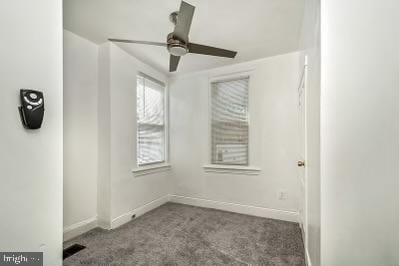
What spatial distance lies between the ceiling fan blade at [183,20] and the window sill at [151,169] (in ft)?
6.68

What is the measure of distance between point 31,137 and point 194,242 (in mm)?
1907

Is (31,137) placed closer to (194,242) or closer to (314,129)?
(314,129)

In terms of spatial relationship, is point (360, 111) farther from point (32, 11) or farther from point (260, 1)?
point (32, 11)

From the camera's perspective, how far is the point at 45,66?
97cm

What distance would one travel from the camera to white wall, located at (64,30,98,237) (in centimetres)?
222

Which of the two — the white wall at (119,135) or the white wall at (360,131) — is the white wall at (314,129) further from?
the white wall at (119,135)

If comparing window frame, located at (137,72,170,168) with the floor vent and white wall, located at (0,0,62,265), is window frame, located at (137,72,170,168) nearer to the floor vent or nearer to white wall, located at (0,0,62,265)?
the floor vent

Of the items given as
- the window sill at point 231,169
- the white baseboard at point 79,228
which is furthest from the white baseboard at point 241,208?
the white baseboard at point 79,228

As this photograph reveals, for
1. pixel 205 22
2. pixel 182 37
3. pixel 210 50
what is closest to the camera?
pixel 182 37

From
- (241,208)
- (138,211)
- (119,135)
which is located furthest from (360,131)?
(138,211)

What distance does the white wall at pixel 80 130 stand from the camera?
2.22m

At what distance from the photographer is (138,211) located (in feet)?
9.43

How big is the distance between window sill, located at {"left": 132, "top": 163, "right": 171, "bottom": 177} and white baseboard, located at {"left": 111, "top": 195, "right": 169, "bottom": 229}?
51 cm

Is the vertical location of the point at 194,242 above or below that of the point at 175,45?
below
